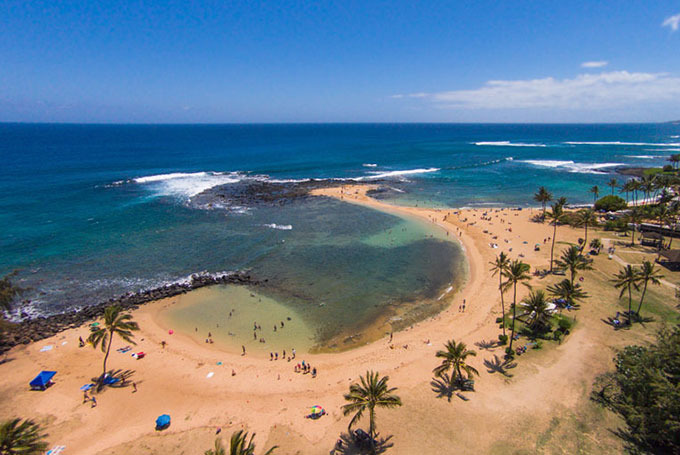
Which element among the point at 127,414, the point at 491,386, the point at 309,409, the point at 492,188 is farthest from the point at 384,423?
the point at 492,188

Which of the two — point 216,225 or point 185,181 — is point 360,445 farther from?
point 185,181

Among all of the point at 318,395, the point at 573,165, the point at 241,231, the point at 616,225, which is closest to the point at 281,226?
the point at 241,231

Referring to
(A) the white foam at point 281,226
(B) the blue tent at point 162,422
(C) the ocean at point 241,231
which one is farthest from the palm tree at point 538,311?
(A) the white foam at point 281,226

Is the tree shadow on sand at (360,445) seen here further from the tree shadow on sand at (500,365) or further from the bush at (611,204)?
the bush at (611,204)

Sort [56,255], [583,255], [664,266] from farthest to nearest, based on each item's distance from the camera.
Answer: [56,255], [583,255], [664,266]

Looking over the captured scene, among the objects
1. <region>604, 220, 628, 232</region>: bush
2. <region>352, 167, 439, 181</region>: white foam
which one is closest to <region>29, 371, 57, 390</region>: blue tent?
<region>604, 220, 628, 232</region>: bush

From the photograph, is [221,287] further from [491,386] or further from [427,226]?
[427,226]
